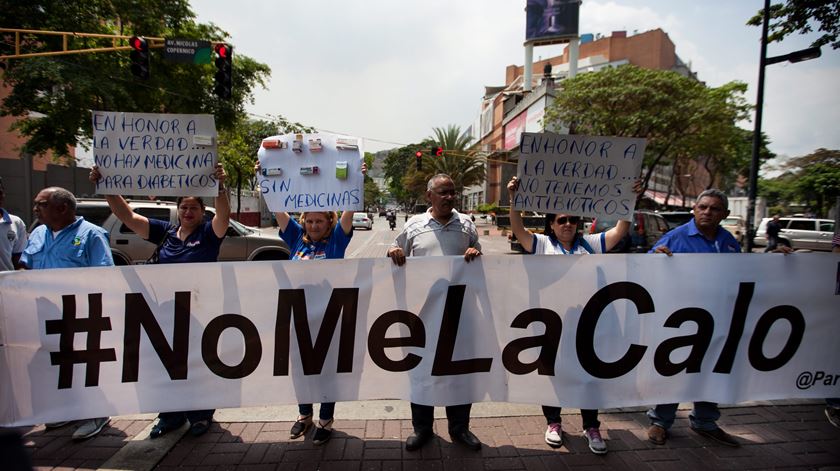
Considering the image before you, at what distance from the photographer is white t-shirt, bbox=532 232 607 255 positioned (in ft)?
10.1

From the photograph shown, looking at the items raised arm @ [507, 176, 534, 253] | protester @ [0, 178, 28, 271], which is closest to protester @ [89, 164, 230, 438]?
protester @ [0, 178, 28, 271]

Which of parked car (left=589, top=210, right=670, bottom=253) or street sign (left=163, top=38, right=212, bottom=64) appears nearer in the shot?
street sign (left=163, top=38, right=212, bottom=64)

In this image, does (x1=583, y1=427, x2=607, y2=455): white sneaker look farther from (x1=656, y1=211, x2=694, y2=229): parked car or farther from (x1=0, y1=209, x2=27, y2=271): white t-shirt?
(x1=656, y1=211, x2=694, y2=229): parked car

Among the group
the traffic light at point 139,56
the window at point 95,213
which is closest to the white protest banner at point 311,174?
the window at point 95,213

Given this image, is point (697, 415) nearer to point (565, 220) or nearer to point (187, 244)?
point (565, 220)

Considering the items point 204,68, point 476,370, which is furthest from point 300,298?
point 204,68

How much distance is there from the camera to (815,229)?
68.6ft

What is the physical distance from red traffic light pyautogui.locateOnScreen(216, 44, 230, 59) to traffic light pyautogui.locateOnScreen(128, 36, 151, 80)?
60.6 inches

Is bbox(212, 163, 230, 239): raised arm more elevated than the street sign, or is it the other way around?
the street sign

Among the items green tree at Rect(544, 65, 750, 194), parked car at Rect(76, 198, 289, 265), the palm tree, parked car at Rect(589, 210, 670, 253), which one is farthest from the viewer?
the palm tree

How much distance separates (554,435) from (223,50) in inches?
453

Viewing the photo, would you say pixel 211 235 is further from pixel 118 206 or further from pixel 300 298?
pixel 300 298

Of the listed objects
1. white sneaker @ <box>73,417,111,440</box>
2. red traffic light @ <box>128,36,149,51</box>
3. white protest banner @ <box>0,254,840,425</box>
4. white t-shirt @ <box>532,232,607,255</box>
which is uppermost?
red traffic light @ <box>128,36,149,51</box>

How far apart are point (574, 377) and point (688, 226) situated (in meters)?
1.53
